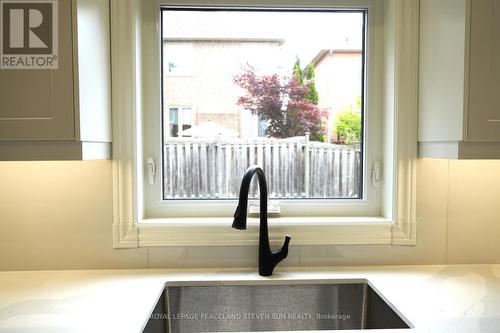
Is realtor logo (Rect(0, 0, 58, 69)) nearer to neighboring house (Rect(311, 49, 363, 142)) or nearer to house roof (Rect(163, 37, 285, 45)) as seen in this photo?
house roof (Rect(163, 37, 285, 45))

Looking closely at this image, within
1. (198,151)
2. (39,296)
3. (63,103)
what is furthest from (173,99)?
(39,296)

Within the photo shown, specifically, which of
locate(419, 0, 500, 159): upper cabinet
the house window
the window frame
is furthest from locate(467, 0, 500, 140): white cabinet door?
the house window

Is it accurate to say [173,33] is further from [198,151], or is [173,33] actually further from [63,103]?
[63,103]

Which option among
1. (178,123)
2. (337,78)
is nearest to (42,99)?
(178,123)

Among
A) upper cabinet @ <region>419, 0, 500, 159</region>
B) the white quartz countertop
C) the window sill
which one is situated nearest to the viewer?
the white quartz countertop

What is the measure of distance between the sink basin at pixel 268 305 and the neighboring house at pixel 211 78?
597mm

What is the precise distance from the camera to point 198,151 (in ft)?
4.83

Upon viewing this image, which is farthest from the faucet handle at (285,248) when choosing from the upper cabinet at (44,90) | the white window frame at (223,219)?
the upper cabinet at (44,90)

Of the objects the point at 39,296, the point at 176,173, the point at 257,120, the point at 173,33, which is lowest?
the point at 39,296

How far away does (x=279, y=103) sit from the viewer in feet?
4.83

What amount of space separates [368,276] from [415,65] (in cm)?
76

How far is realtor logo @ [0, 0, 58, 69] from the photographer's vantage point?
0.99m

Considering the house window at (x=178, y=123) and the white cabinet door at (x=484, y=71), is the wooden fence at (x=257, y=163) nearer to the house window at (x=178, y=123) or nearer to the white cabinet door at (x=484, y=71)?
the house window at (x=178, y=123)

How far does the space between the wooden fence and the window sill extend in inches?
6.5
